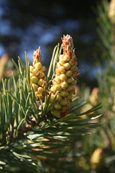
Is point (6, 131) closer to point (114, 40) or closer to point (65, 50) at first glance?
point (65, 50)

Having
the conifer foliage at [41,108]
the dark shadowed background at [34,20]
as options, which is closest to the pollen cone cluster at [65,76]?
the conifer foliage at [41,108]

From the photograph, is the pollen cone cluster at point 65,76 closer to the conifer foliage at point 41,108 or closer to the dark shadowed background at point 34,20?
the conifer foliage at point 41,108

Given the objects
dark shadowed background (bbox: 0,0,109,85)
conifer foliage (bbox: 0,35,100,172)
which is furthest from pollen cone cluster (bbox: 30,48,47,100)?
dark shadowed background (bbox: 0,0,109,85)

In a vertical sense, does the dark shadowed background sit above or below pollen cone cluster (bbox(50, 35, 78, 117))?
above

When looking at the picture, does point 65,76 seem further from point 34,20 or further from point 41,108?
point 34,20

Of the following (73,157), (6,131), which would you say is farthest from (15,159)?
(73,157)

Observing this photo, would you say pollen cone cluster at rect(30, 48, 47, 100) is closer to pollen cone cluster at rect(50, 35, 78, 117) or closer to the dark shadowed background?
pollen cone cluster at rect(50, 35, 78, 117)
